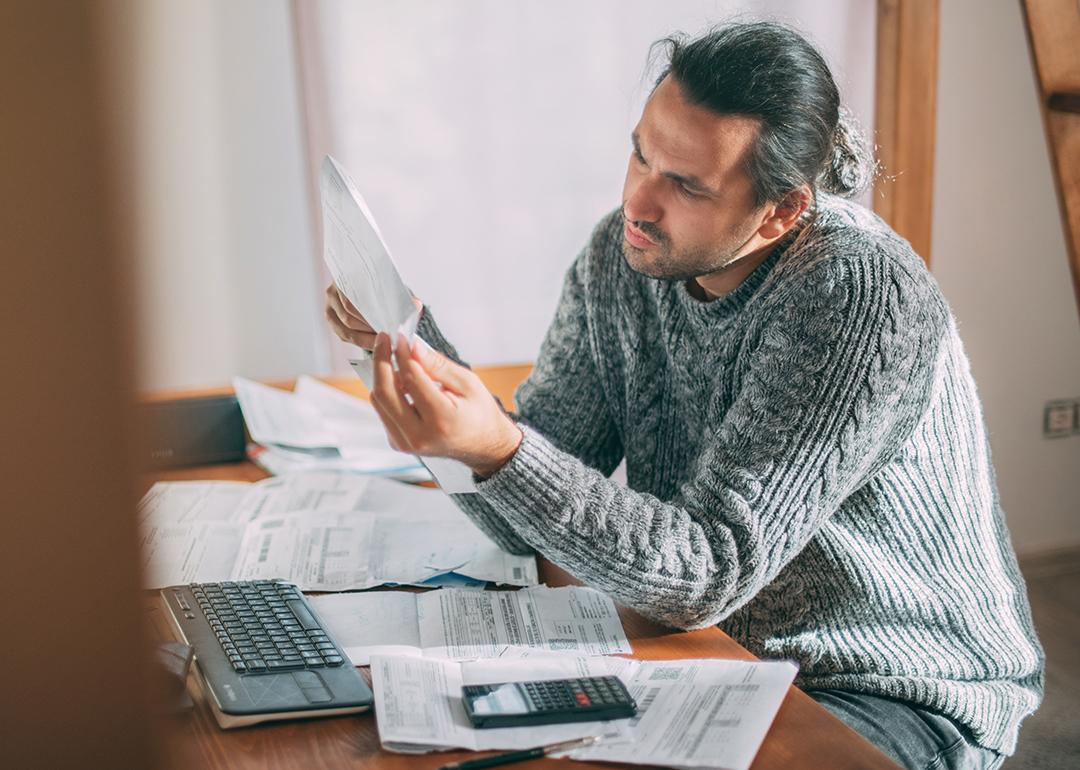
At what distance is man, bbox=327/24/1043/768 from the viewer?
99cm

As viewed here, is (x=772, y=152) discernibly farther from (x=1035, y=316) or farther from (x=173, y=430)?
(x=1035, y=316)

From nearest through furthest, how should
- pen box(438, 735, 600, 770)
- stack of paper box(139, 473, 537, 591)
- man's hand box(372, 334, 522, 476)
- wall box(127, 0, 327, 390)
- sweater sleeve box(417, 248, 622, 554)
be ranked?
pen box(438, 735, 600, 770)
man's hand box(372, 334, 522, 476)
stack of paper box(139, 473, 537, 591)
sweater sleeve box(417, 248, 622, 554)
wall box(127, 0, 327, 390)

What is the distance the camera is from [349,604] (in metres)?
1.06

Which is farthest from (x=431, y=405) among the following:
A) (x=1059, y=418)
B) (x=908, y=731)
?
(x=1059, y=418)

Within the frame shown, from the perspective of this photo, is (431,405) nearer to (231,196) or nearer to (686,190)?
(686,190)

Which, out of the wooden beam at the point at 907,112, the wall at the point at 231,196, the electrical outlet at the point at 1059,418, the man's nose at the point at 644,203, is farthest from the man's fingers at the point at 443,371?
the electrical outlet at the point at 1059,418

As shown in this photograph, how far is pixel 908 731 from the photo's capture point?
3.47 feet

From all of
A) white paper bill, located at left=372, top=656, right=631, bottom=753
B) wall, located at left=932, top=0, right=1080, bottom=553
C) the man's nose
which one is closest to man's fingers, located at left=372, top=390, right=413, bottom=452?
white paper bill, located at left=372, top=656, right=631, bottom=753

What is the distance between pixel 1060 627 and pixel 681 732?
1896mm

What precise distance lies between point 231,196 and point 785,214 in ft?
4.12

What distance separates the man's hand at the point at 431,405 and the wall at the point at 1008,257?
6.19ft

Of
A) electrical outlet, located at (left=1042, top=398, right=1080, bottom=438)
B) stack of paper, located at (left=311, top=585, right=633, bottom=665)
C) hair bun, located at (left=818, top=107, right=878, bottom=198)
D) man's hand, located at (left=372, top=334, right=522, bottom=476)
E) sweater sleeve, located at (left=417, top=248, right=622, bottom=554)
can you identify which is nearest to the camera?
man's hand, located at (left=372, top=334, right=522, bottom=476)

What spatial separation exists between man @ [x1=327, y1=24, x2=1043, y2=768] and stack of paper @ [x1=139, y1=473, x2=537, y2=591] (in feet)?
0.24

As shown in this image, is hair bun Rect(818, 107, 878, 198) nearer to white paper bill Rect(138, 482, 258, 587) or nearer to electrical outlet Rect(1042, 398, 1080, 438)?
white paper bill Rect(138, 482, 258, 587)
